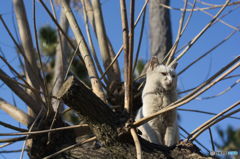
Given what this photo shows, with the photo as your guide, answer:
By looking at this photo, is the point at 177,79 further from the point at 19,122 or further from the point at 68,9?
the point at 19,122

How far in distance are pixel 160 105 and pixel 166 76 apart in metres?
0.39

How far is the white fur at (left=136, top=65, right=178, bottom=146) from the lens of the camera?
11.9 feet

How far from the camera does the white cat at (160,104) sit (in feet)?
11.9

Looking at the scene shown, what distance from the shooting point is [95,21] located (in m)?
4.20

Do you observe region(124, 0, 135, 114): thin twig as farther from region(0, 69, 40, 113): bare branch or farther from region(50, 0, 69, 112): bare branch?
region(0, 69, 40, 113): bare branch

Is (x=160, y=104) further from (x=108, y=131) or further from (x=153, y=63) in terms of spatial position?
(x=108, y=131)

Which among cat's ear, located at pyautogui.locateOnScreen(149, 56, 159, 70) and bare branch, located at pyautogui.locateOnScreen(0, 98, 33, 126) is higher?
cat's ear, located at pyautogui.locateOnScreen(149, 56, 159, 70)

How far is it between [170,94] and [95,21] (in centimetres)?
137

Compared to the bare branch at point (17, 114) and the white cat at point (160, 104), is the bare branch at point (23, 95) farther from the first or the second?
the white cat at point (160, 104)

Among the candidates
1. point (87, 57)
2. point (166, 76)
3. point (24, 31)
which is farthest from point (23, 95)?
point (166, 76)

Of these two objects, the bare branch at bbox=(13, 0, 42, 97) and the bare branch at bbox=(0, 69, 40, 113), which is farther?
the bare branch at bbox=(13, 0, 42, 97)

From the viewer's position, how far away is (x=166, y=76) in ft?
12.8

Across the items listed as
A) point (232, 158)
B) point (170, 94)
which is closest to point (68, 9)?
point (170, 94)

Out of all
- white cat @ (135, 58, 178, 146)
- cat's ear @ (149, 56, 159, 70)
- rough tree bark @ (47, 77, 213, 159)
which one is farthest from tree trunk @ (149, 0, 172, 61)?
rough tree bark @ (47, 77, 213, 159)
